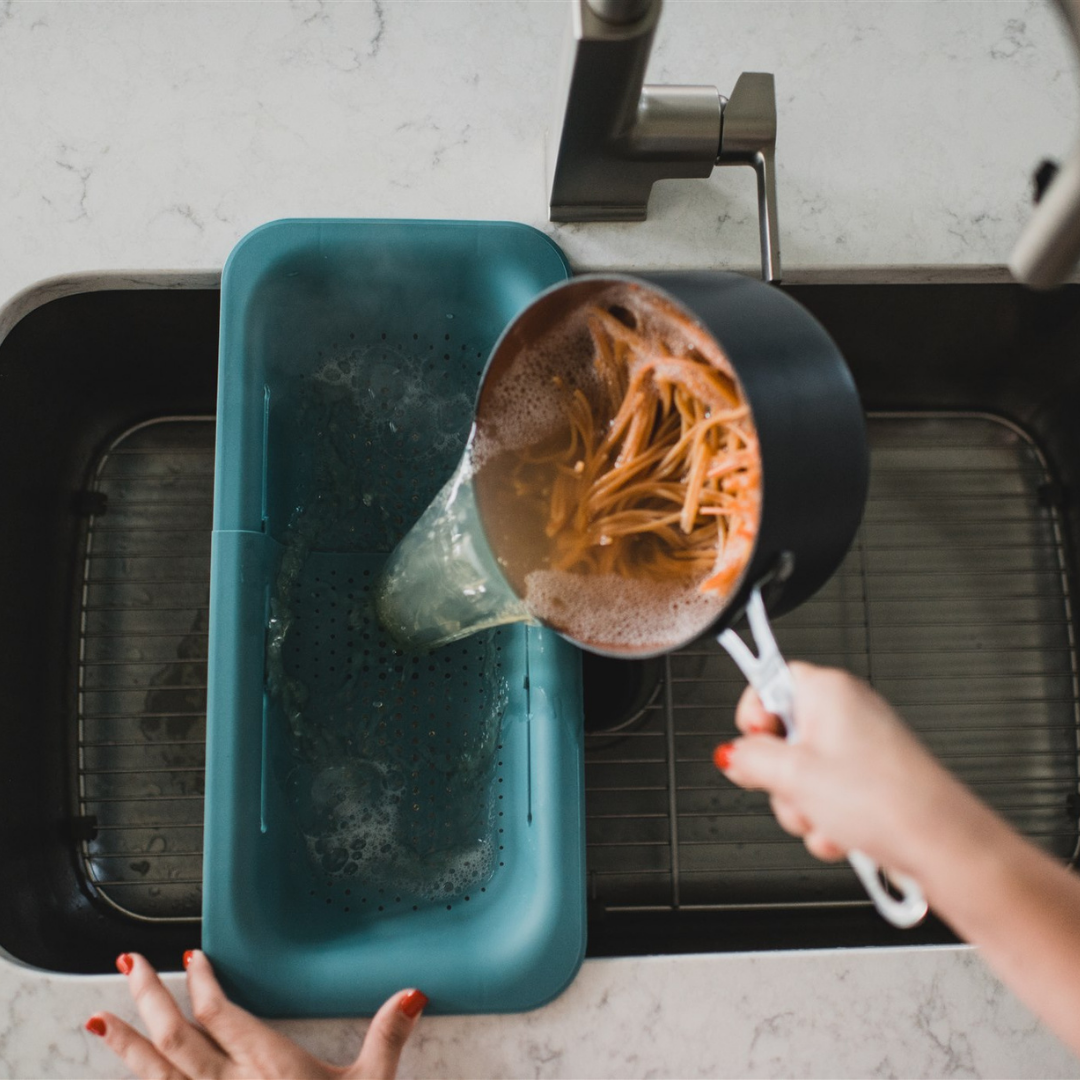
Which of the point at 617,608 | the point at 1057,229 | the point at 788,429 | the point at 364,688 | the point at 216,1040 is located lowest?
the point at 216,1040

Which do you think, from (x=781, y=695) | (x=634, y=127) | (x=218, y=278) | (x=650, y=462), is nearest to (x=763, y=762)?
(x=781, y=695)

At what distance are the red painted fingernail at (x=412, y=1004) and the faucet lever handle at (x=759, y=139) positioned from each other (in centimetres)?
77

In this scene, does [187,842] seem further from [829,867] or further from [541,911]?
[829,867]

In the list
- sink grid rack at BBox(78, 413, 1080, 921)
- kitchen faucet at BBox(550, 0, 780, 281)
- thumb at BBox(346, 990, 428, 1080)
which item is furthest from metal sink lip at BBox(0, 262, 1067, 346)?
thumb at BBox(346, 990, 428, 1080)

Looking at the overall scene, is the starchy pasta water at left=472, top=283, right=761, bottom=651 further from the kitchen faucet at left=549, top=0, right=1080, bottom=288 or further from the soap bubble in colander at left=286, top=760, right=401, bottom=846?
the soap bubble in colander at left=286, top=760, right=401, bottom=846

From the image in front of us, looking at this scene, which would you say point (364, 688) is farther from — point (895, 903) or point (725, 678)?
point (895, 903)

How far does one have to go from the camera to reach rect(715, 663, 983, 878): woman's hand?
529mm

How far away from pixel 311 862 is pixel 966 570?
921 millimetres

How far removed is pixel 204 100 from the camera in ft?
3.43

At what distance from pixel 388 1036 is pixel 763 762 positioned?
0.53 metres

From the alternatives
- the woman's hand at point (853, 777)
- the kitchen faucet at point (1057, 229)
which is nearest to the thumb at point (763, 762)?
the woman's hand at point (853, 777)

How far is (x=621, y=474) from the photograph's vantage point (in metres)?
0.79

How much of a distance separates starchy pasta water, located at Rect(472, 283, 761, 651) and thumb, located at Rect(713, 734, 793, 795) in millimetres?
96

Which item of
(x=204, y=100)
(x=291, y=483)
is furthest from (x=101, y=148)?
(x=291, y=483)
